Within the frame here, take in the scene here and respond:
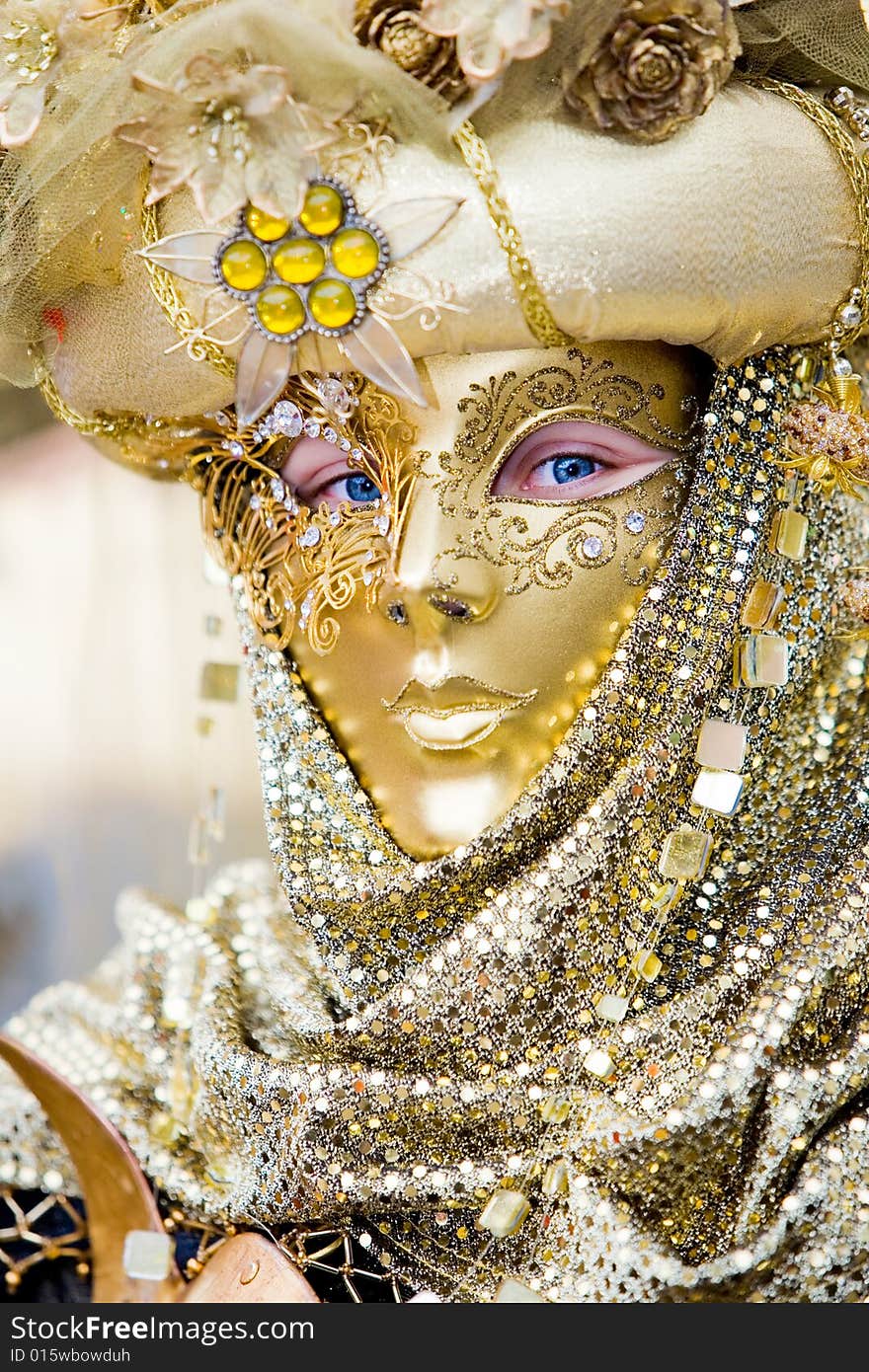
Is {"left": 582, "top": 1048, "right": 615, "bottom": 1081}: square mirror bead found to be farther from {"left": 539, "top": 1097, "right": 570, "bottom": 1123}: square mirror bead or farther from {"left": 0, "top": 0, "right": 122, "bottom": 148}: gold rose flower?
{"left": 0, "top": 0, "right": 122, "bottom": 148}: gold rose flower

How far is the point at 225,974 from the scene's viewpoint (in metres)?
1.59

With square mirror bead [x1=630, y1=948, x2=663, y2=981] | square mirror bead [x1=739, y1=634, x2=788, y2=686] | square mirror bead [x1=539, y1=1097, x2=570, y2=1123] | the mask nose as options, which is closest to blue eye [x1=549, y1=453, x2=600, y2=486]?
the mask nose

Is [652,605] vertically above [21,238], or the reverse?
[21,238]

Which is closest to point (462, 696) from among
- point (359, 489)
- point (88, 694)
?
point (359, 489)

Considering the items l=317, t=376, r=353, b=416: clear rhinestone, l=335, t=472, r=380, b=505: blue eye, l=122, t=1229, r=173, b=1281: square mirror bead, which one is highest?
l=317, t=376, r=353, b=416: clear rhinestone

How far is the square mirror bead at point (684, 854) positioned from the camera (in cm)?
133

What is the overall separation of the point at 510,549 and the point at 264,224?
35 centimetres

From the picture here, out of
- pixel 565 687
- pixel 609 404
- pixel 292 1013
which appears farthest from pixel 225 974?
pixel 609 404

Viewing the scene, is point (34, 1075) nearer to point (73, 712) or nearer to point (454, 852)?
point (454, 852)

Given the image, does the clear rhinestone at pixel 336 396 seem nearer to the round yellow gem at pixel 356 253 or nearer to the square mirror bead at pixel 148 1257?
the round yellow gem at pixel 356 253

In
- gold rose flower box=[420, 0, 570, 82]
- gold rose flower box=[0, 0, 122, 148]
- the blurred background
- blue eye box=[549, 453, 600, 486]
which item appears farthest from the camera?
the blurred background

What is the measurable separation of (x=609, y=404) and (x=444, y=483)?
165 millimetres

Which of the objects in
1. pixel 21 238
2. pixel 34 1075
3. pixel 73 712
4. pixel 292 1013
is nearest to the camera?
pixel 21 238

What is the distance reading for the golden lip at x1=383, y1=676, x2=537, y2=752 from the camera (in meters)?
1.33
